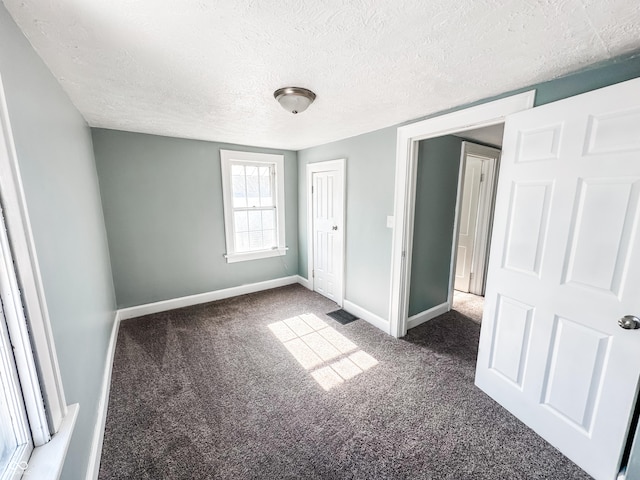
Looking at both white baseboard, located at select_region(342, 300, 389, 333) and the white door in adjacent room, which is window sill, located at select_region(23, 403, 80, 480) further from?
the white door in adjacent room

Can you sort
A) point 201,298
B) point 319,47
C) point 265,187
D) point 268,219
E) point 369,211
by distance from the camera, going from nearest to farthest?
point 319,47 → point 369,211 → point 201,298 → point 265,187 → point 268,219

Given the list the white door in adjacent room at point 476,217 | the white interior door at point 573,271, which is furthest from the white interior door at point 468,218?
the white interior door at point 573,271

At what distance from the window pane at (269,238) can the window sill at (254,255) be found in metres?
0.10

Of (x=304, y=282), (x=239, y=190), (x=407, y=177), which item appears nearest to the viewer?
(x=407, y=177)

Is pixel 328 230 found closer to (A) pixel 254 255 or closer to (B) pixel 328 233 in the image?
(B) pixel 328 233

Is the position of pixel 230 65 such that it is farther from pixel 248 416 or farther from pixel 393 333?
pixel 393 333

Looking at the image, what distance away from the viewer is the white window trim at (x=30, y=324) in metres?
0.85

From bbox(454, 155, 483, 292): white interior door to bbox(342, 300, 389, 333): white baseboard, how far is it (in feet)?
5.47

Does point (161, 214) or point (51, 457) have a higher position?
point (161, 214)

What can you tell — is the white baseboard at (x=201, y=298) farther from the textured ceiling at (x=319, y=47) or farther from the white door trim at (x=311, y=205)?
the textured ceiling at (x=319, y=47)

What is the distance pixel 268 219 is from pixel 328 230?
1.03 metres

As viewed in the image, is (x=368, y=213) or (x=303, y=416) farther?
(x=368, y=213)

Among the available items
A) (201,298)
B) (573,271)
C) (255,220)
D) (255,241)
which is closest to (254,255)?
(255,241)

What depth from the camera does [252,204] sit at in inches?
150
